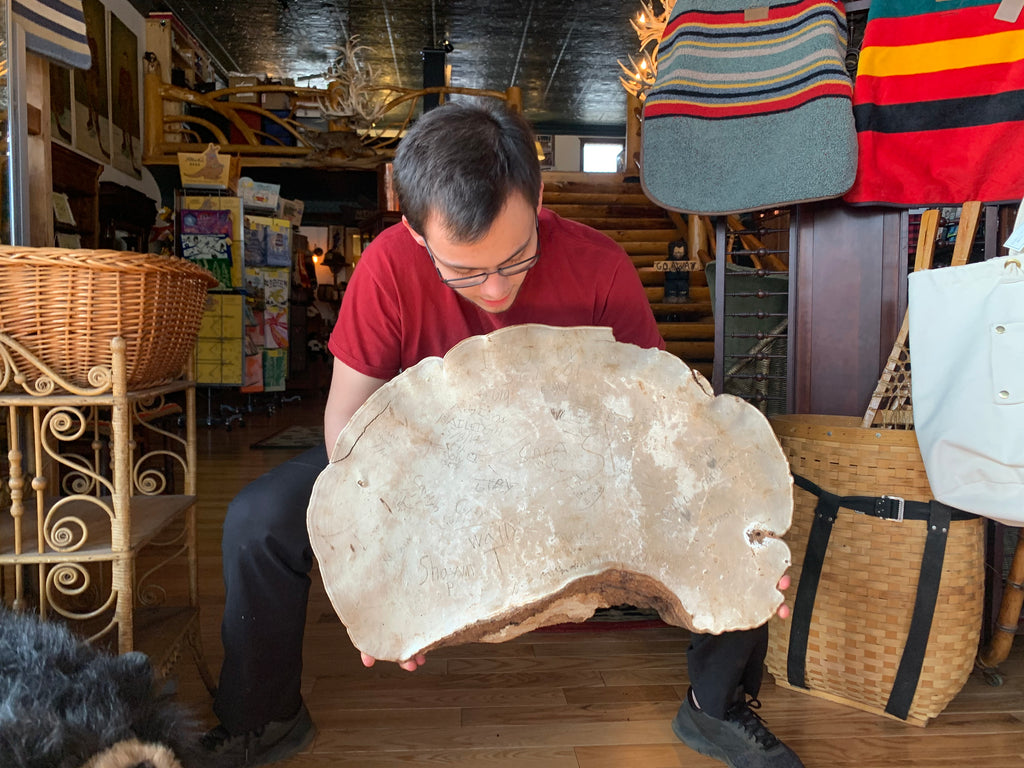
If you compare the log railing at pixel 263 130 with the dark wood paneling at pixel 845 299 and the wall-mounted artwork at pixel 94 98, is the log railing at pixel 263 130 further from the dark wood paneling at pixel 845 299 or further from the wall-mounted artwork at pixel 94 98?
the dark wood paneling at pixel 845 299

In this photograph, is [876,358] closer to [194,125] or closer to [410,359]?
[410,359]

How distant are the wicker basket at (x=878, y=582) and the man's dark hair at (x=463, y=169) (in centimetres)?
92

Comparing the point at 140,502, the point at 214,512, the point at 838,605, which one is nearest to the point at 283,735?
the point at 140,502

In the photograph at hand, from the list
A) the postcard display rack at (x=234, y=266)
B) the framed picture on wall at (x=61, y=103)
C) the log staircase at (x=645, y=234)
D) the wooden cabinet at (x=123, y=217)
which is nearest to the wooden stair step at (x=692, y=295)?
the log staircase at (x=645, y=234)

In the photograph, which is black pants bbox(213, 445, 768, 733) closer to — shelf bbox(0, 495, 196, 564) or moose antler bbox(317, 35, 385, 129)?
shelf bbox(0, 495, 196, 564)

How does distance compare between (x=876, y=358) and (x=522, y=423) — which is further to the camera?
(x=876, y=358)

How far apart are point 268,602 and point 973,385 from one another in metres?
1.30

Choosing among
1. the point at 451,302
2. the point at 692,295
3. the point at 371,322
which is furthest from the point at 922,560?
the point at 692,295

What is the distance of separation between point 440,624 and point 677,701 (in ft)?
2.84

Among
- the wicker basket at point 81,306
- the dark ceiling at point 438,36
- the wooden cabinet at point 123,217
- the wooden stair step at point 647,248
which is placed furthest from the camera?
the dark ceiling at point 438,36

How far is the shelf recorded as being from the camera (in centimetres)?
117

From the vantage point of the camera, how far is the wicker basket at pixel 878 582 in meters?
1.48

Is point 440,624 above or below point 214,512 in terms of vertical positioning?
above

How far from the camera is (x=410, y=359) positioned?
1.33m
